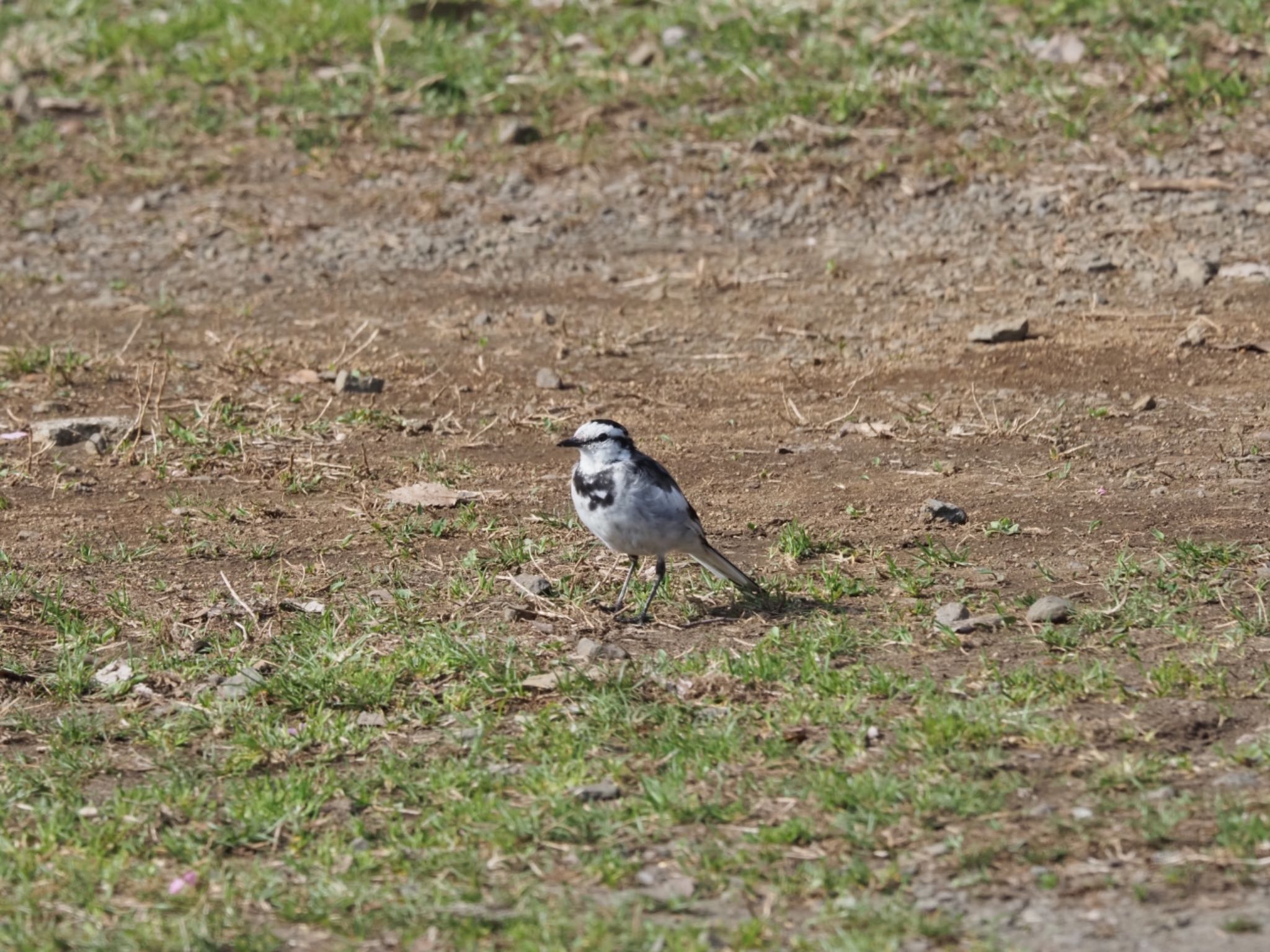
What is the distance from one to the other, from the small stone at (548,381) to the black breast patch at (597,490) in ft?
9.45

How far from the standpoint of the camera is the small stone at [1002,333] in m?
9.96

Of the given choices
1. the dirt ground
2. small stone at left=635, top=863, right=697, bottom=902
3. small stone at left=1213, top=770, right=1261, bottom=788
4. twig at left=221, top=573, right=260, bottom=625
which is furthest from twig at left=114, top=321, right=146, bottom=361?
small stone at left=1213, top=770, right=1261, bottom=788

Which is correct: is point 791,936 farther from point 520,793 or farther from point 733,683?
point 733,683

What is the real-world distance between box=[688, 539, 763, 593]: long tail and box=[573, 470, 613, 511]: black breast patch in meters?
0.46

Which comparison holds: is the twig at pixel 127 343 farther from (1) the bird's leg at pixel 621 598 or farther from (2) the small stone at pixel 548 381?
(1) the bird's leg at pixel 621 598

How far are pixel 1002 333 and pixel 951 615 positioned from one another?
3.65m

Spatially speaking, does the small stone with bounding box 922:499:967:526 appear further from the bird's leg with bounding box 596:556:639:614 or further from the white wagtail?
the bird's leg with bounding box 596:556:639:614

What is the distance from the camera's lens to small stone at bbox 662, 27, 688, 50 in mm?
13453

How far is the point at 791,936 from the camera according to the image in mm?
4676

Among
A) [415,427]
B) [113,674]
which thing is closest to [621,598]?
[113,674]

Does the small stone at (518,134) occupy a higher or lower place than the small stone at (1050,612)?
higher

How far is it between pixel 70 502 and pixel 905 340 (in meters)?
4.83

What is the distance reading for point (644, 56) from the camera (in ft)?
43.8

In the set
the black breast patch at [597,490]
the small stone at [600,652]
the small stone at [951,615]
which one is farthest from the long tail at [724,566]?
the small stone at [951,615]
